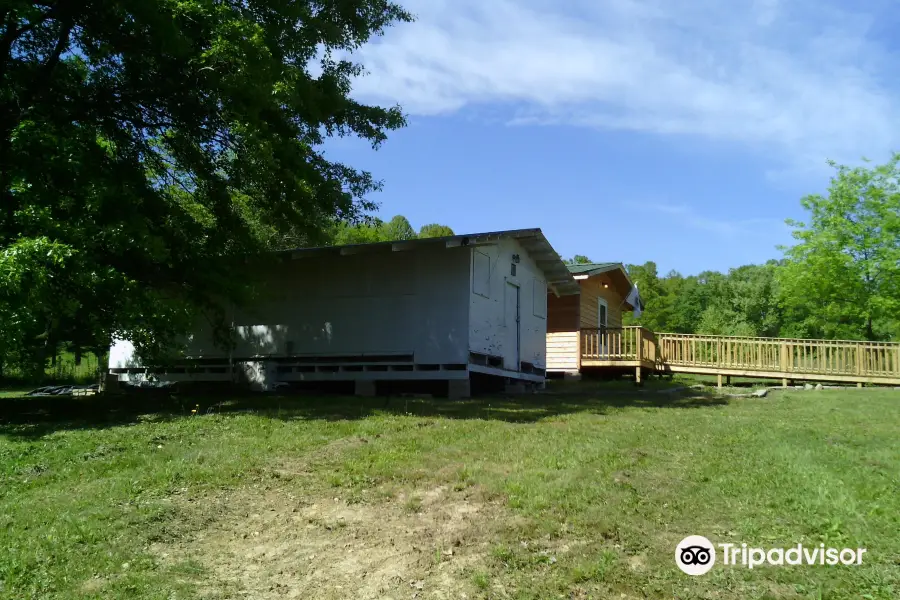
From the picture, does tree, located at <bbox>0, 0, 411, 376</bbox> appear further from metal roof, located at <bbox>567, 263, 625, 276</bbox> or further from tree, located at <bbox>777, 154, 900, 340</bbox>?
tree, located at <bbox>777, 154, 900, 340</bbox>

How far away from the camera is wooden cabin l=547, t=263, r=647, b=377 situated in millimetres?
22766

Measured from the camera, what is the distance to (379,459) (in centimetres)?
833

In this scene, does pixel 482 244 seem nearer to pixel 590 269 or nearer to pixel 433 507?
pixel 433 507

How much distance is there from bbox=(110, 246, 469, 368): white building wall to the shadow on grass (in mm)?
1344

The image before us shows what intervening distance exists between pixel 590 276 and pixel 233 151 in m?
14.5

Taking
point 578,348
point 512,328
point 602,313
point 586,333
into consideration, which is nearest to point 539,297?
point 512,328

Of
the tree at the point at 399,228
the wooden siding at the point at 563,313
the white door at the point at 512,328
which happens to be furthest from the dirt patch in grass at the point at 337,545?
the tree at the point at 399,228

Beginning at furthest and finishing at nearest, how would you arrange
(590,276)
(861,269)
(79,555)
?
(861,269) < (590,276) < (79,555)

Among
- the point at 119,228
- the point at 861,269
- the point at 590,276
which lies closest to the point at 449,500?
the point at 119,228

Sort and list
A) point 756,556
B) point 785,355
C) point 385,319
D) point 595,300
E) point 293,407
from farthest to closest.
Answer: point 595,300
point 785,355
point 385,319
point 293,407
point 756,556

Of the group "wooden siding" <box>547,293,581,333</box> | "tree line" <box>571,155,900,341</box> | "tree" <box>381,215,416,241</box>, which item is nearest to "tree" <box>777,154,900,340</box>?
"tree line" <box>571,155,900,341</box>

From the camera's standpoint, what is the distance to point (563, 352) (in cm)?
2395

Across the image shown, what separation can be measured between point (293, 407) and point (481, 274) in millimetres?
5123

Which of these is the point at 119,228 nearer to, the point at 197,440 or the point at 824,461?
the point at 197,440
